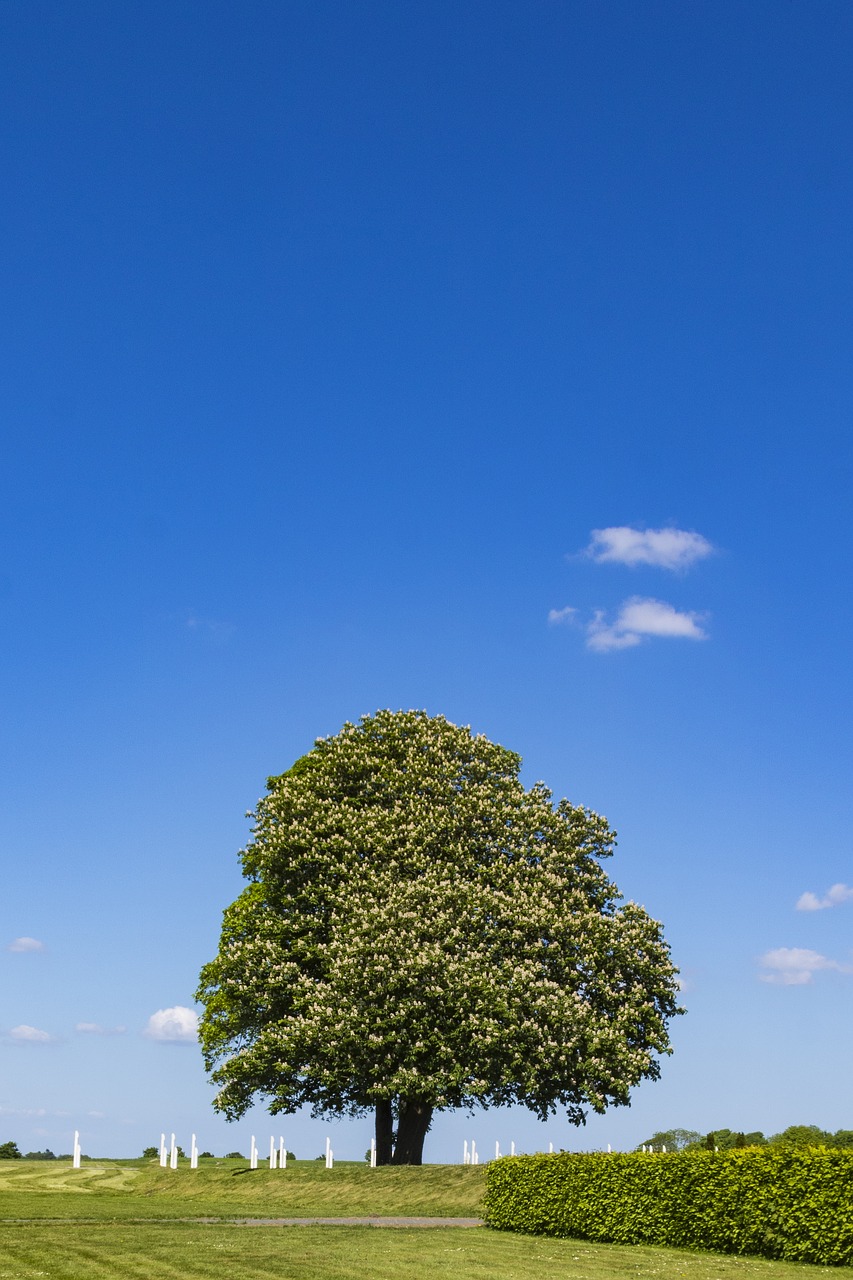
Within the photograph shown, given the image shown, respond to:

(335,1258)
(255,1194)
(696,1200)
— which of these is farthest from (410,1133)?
(335,1258)

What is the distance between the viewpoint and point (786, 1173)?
77.8ft

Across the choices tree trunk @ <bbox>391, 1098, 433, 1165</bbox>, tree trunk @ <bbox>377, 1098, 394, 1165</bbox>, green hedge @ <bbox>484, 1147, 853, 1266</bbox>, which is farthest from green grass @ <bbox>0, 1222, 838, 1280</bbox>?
tree trunk @ <bbox>377, 1098, 394, 1165</bbox>

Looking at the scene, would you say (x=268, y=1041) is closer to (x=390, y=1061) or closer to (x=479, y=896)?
(x=390, y=1061)

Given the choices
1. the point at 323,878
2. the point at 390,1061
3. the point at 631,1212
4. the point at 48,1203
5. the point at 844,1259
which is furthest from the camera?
the point at 323,878

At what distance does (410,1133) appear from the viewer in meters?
43.6

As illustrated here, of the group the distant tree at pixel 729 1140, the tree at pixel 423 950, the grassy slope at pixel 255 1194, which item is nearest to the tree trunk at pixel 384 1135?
the tree at pixel 423 950

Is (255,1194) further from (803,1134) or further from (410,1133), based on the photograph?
(803,1134)

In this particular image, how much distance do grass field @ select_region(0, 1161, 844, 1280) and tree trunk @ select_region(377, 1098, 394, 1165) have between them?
8.22ft

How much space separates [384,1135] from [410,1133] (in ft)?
4.37

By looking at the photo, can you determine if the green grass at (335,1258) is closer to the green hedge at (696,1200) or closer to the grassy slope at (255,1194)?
the green hedge at (696,1200)

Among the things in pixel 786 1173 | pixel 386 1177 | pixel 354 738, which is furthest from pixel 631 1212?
pixel 354 738

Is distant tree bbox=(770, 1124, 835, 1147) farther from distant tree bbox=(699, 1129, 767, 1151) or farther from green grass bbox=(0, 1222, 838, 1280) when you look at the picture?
green grass bbox=(0, 1222, 838, 1280)

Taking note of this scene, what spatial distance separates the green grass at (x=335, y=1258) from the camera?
1992 centimetres

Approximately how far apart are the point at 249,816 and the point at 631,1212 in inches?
986
